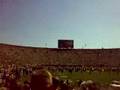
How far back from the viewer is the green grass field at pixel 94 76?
6105mm

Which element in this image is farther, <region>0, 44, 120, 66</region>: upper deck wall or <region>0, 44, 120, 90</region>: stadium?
<region>0, 44, 120, 66</region>: upper deck wall

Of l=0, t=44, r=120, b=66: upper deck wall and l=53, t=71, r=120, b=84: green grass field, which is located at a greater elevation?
l=0, t=44, r=120, b=66: upper deck wall

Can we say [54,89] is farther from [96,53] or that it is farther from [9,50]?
[96,53]

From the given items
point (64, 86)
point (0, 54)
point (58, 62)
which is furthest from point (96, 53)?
point (0, 54)

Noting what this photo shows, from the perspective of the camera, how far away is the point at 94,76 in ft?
20.3

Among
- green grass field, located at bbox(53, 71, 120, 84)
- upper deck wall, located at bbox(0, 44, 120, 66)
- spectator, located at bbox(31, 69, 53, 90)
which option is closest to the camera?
spectator, located at bbox(31, 69, 53, 90)

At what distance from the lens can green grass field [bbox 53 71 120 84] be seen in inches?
240

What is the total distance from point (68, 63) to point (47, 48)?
1.43 feet

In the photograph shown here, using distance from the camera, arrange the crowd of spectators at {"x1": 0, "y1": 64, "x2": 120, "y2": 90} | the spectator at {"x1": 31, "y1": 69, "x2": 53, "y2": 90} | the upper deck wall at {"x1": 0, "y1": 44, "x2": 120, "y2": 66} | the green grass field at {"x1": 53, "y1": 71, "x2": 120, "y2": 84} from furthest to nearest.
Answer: the upper deck wall at {"x1": 0, "y1": 44, "x2": 120, "y2": 66} < the green grass field at {"x1": 53, "y1": 71, "x2": 120, "y2": 84} < the crowd of spectators at {"x1": 0, "y1": 64, "x2": 120, "y2": 90} < the spectator at {"x1": 31, "y1": 69, "x2": 53, "y2": 90}

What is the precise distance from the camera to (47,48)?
21.3ft

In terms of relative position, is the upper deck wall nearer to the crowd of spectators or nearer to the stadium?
the stadium

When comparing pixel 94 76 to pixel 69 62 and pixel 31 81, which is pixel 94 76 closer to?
pixel 69 62

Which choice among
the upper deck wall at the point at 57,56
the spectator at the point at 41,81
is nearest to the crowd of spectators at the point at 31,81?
the spectator at the point at 41,81

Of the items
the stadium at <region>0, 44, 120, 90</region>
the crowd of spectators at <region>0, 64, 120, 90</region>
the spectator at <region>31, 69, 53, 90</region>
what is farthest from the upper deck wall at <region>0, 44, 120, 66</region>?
the spectator at <region>31, 69, 53, 90</region>
